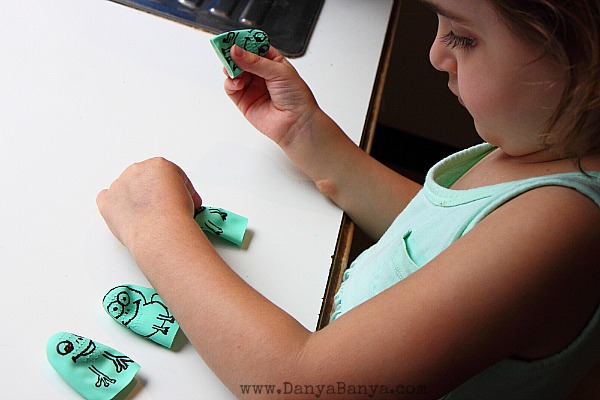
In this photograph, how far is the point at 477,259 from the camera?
0.57 metres

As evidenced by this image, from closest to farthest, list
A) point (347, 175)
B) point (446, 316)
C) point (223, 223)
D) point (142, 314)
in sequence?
point (446, 316) → point (142, 314) → point (223, 223) → point (347, 175)

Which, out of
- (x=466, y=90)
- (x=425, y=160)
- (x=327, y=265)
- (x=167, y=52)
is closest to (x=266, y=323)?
(x=327, y=265)

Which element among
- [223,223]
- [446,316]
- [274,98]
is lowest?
[446,316]

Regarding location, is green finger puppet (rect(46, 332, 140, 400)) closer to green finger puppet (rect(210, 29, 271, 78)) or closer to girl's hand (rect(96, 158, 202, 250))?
girl's hand (rect(96, 158, 202, 250))

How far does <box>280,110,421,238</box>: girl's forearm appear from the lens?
90 cm

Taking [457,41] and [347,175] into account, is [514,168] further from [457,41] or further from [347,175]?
[347,175]

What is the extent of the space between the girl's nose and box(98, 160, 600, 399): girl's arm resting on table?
0.52ft

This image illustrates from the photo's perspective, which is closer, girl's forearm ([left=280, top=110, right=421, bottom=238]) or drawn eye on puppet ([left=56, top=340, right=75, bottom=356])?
drawn eye on puppet ([left=56, top=340, right=75, bottom=356])

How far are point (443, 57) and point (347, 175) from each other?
268mm

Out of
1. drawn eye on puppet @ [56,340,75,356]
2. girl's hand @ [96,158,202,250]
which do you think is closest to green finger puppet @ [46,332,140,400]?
drawn eye on puppet @ [56,340,75,356]

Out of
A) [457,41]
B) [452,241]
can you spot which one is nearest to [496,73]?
[457,41]

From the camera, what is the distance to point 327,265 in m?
0.78

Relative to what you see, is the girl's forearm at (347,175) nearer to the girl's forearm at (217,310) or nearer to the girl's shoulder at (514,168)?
the girl's shoulder at (514,168)

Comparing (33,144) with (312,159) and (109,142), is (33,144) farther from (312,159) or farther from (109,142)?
(312,159)
